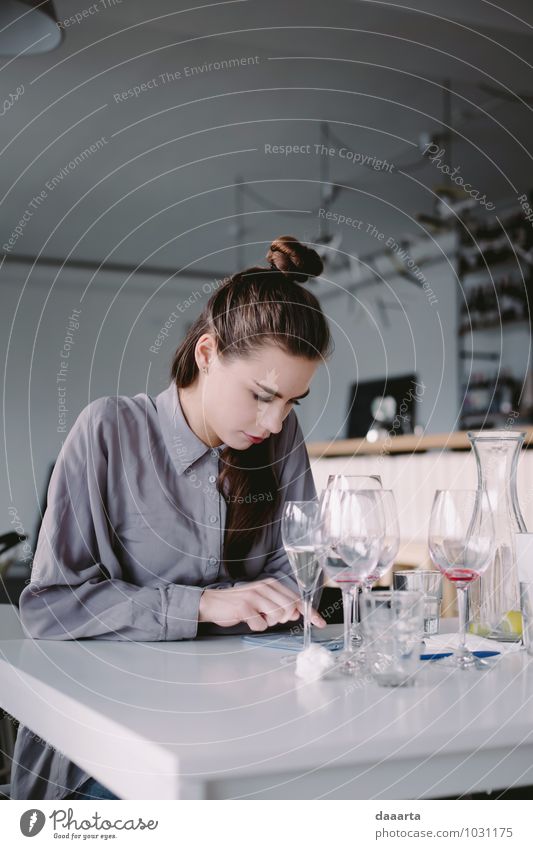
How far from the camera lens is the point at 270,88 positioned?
3281 millimetres

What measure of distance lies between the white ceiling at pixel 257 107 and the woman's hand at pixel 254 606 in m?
1.24

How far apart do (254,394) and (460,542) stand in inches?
18.0

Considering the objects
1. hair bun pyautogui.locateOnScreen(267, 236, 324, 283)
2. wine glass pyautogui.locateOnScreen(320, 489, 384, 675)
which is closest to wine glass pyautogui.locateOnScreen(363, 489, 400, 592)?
wine glass pyautogui.locateOnScreen(320, 489, 384, 675)

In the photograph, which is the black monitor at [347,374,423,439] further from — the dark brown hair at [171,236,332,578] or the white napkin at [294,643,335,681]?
the white napkin at [294,643,335,681]

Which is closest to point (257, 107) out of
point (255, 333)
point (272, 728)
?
point (255, 333)

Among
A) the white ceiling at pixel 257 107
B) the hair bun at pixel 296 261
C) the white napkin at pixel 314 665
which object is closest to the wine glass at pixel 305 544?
the white napkin at pixel 314 665

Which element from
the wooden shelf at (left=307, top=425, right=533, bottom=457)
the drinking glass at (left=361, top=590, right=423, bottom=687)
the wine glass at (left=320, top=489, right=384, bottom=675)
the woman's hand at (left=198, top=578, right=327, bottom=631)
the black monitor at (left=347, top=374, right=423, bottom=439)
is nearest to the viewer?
the drinking glass at (left=361, top=590, right=423, bottom=687)

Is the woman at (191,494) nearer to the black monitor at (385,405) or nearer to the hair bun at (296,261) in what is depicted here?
the hair bun at (296,261)

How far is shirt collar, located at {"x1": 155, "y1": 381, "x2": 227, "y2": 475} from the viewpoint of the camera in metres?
1.29

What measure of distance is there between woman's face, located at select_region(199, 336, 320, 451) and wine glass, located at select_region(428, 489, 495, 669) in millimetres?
370

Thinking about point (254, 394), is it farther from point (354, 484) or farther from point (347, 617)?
point (347, 617)
